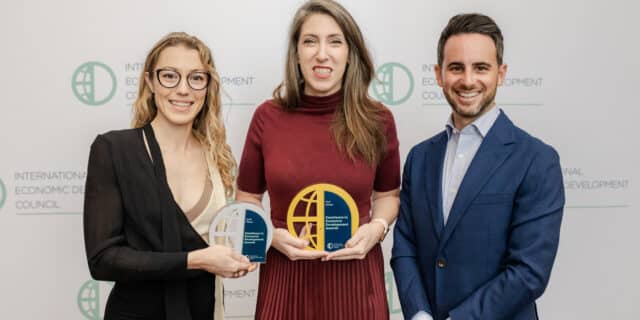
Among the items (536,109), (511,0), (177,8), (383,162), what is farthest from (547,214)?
(177,8)

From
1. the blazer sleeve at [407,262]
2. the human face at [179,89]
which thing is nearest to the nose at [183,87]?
the human face at [179,89]

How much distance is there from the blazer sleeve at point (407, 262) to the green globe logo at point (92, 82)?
1.73 m

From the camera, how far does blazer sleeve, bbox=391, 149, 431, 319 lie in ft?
5.94

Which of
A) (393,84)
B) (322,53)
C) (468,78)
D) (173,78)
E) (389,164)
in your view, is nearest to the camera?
(468,78)

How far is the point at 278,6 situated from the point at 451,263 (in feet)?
5.73

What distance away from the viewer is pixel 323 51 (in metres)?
1.97

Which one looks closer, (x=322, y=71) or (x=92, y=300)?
(x=322, y=71)

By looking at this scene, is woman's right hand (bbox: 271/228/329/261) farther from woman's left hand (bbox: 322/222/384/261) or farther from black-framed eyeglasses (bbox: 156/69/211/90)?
black-framed eyeglasses (bbox: 156/69/211/90)

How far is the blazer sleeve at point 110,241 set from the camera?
5.60 feet

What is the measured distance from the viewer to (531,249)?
165 cm

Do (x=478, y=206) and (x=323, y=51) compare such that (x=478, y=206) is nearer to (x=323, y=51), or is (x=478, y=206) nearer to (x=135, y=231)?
(x=323, y=51)

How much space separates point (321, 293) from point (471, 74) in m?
0.89

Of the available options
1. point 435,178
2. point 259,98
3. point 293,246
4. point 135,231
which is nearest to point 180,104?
point 135,231

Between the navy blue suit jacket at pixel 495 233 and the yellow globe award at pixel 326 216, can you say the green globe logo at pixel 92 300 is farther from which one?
the navy blue suit jacket at pixel 495 233
